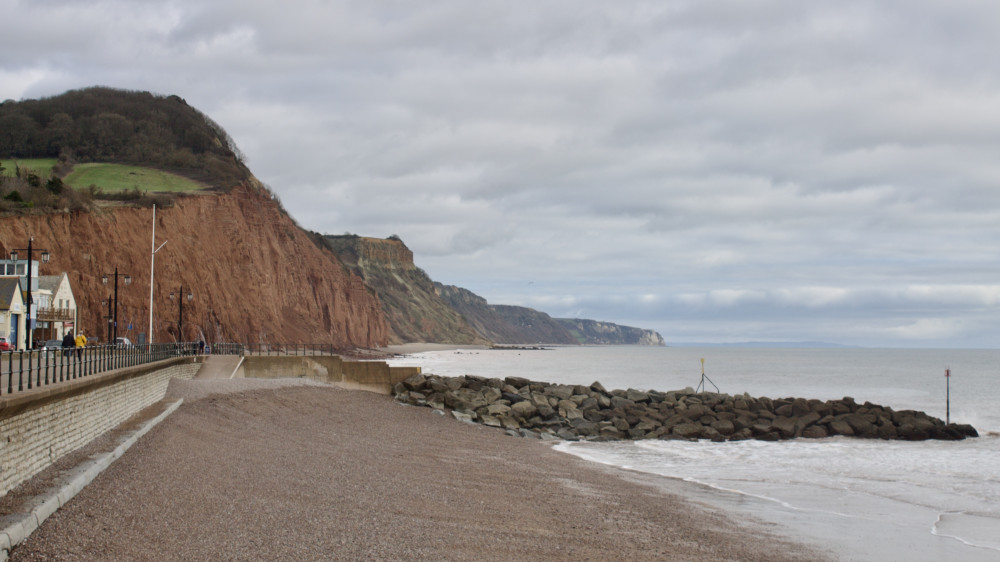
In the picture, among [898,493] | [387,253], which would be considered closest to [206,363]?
[898,493]

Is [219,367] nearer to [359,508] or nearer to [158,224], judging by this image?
[359,508]

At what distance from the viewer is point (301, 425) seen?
23797mm

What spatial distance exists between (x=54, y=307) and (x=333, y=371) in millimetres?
18363

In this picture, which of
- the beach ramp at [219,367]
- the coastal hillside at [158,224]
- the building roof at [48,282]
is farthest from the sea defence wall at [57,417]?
the building roof at [48,282]

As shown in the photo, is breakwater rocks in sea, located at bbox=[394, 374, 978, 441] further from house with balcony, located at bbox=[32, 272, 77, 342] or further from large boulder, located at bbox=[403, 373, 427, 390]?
house with balcony, located at bbox=[32, 272, 77, 342]

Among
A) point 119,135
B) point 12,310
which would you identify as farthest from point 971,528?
point 119,135

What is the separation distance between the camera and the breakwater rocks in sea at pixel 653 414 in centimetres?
2986

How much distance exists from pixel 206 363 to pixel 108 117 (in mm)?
58085

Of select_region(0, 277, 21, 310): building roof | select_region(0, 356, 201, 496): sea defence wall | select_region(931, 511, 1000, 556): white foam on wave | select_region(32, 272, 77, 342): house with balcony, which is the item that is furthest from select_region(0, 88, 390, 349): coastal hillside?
select_region(931, 511, 1000, 556): white foam on wave

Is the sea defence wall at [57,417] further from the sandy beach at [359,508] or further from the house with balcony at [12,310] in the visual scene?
the house with balcony at [12,310]

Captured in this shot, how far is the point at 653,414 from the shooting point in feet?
107

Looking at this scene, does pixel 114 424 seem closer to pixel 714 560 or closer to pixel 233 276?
pixel 714 560

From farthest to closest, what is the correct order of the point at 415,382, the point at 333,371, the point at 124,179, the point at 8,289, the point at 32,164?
the point at 32,164 → the point at 124,179 → the point at 8,289 → the point at 333,371 → the point at 415,382

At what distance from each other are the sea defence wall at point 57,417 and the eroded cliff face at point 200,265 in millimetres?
35749
